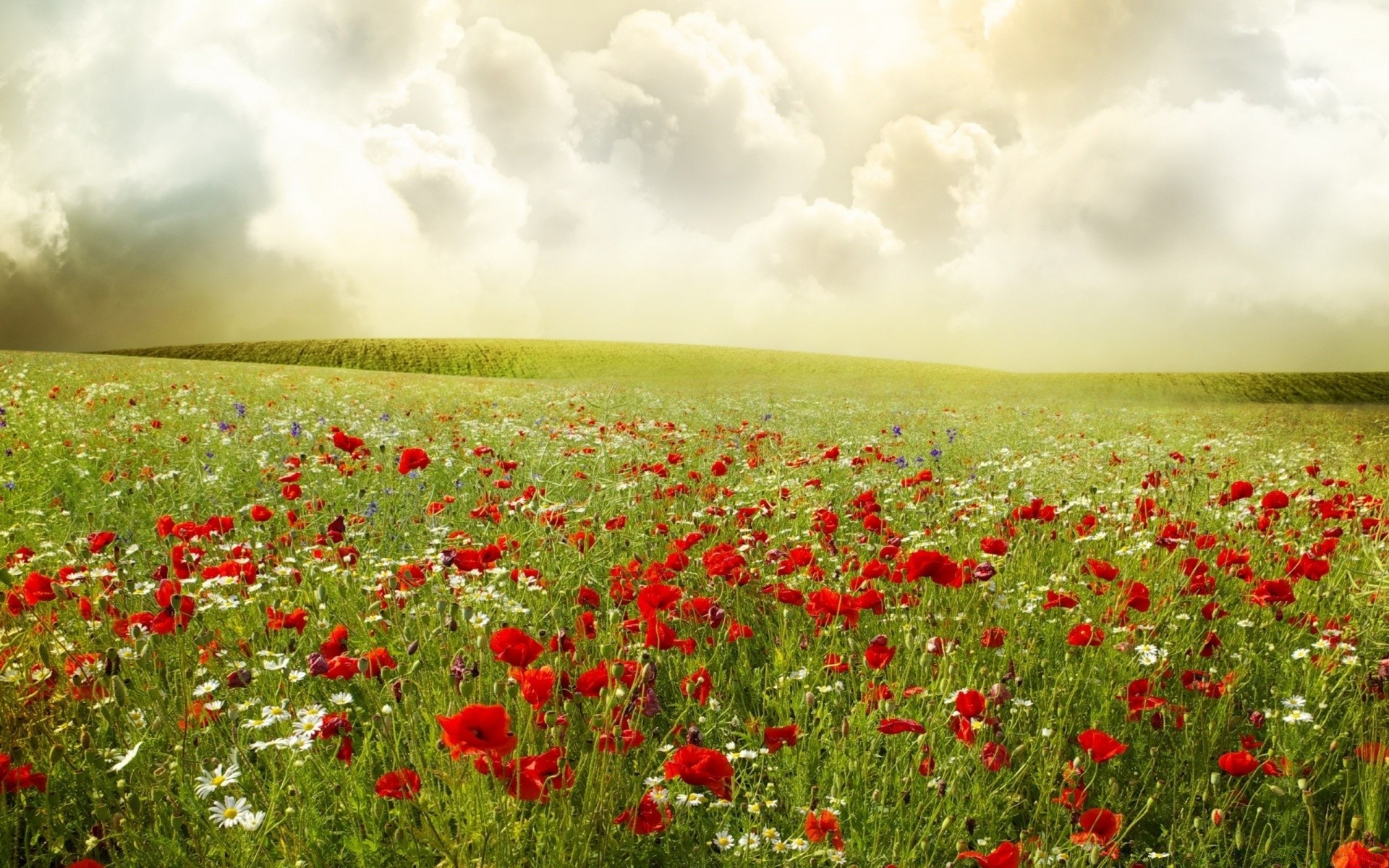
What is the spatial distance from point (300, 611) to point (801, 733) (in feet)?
6.29

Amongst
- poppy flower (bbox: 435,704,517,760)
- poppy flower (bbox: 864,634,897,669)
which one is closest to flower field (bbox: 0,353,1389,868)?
poppy flower (bbox: 435,704,517,760)

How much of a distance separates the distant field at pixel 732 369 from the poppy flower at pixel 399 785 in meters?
40.3

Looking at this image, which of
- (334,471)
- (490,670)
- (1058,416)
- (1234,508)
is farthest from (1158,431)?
(490,670)

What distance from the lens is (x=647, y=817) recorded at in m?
2.02

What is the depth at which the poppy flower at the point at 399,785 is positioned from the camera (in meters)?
1.89

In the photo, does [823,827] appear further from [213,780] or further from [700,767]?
[213,780]

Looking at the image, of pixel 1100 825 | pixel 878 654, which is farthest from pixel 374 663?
pixel 1100 825

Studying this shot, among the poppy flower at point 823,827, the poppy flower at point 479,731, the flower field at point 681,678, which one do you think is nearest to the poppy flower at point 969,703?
the flower field at point 681,678

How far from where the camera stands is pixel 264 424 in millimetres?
9516

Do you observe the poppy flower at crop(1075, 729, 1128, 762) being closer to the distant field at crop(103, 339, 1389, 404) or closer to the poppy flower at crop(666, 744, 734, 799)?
the poppy flower at crop(666, 744, 734, 799)

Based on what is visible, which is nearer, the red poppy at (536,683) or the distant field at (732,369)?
the red poppy at (536,683)

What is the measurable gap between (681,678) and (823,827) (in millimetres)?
1439

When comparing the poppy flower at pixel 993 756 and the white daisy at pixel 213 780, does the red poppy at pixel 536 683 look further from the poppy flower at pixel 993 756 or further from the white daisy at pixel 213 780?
the poppy flower at pixel 993 756

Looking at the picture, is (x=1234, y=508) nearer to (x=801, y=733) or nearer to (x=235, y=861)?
(x=801, y=733)
